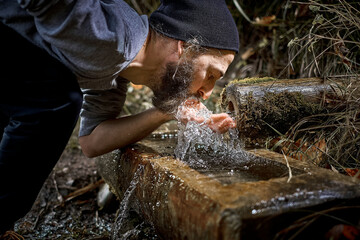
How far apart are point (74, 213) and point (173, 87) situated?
1.50 m

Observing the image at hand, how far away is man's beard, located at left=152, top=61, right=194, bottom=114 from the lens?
210cm

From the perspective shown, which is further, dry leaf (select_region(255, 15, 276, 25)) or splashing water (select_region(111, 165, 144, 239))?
dry leaf (select_region(255, 15, 276, 25))

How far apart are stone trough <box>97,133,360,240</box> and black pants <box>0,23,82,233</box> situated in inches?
23.2

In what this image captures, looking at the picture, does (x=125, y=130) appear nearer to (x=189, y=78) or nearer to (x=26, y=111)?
(x=189, y=78)

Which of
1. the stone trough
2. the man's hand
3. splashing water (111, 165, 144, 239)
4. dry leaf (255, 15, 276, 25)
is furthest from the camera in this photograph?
dry leaf (255, 15, 276, 25)

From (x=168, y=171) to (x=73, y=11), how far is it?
914 millimetres

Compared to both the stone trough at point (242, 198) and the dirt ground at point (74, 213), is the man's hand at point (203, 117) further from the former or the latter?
the dirt ground at point (74, 213)

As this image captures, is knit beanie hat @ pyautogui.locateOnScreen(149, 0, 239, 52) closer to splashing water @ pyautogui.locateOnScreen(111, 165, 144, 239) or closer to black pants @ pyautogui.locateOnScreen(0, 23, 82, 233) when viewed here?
black pants @ pyautogui.locateOnScreen(0, 23, 82, 233)

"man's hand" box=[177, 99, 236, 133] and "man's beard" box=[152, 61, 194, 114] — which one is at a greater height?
"man's beard" box=[152, 61, 194, 114]

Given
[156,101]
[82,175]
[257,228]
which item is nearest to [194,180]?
[257,228]

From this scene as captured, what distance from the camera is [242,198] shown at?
119 centimetres

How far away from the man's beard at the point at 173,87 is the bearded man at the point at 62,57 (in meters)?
0.01

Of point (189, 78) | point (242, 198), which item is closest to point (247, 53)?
point (189, 78)

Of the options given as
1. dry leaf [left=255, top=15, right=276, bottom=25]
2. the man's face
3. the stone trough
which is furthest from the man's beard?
dry leaf [left=255, top=15, right=276, bottom=25]
